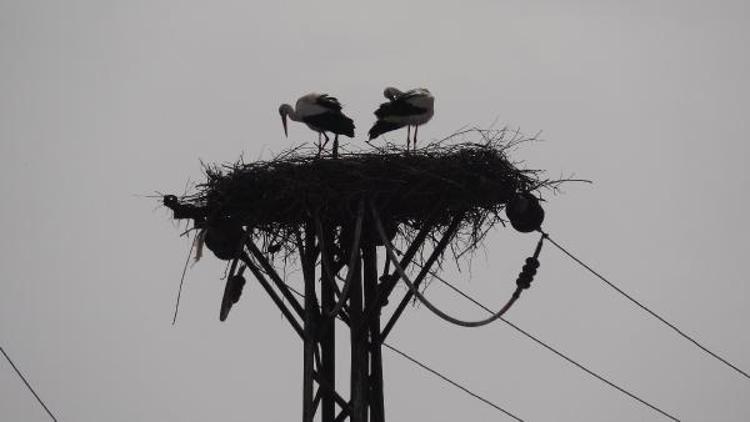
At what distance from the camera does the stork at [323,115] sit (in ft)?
37.1

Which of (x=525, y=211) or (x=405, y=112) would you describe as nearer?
(x=525, y=211)

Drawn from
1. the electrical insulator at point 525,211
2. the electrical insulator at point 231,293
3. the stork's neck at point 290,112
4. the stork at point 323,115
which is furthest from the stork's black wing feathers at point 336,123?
the electrical insulator at point 525,211

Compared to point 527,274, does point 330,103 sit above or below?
above

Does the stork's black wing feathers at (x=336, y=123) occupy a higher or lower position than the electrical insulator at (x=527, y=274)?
higher

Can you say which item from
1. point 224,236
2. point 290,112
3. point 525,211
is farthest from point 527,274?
point 290,112

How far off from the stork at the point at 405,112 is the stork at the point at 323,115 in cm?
34

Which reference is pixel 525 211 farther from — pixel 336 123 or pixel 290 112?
pixel 290 112

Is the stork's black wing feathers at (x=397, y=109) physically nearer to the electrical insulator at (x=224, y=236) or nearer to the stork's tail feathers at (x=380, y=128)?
the stork's tail feathers at (x=380, y=128)

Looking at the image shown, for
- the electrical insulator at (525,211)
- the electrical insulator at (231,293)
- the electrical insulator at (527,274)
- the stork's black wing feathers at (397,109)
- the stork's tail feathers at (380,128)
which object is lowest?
the electrical insulator at (231,293)

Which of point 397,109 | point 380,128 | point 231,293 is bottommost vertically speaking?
point 231,293

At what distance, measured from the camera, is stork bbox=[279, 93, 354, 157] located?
11305 mm

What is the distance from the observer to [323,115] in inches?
450

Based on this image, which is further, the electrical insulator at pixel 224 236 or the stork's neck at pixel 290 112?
the stork's neck at pixel 290 112

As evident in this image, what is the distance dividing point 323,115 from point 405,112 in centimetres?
82
